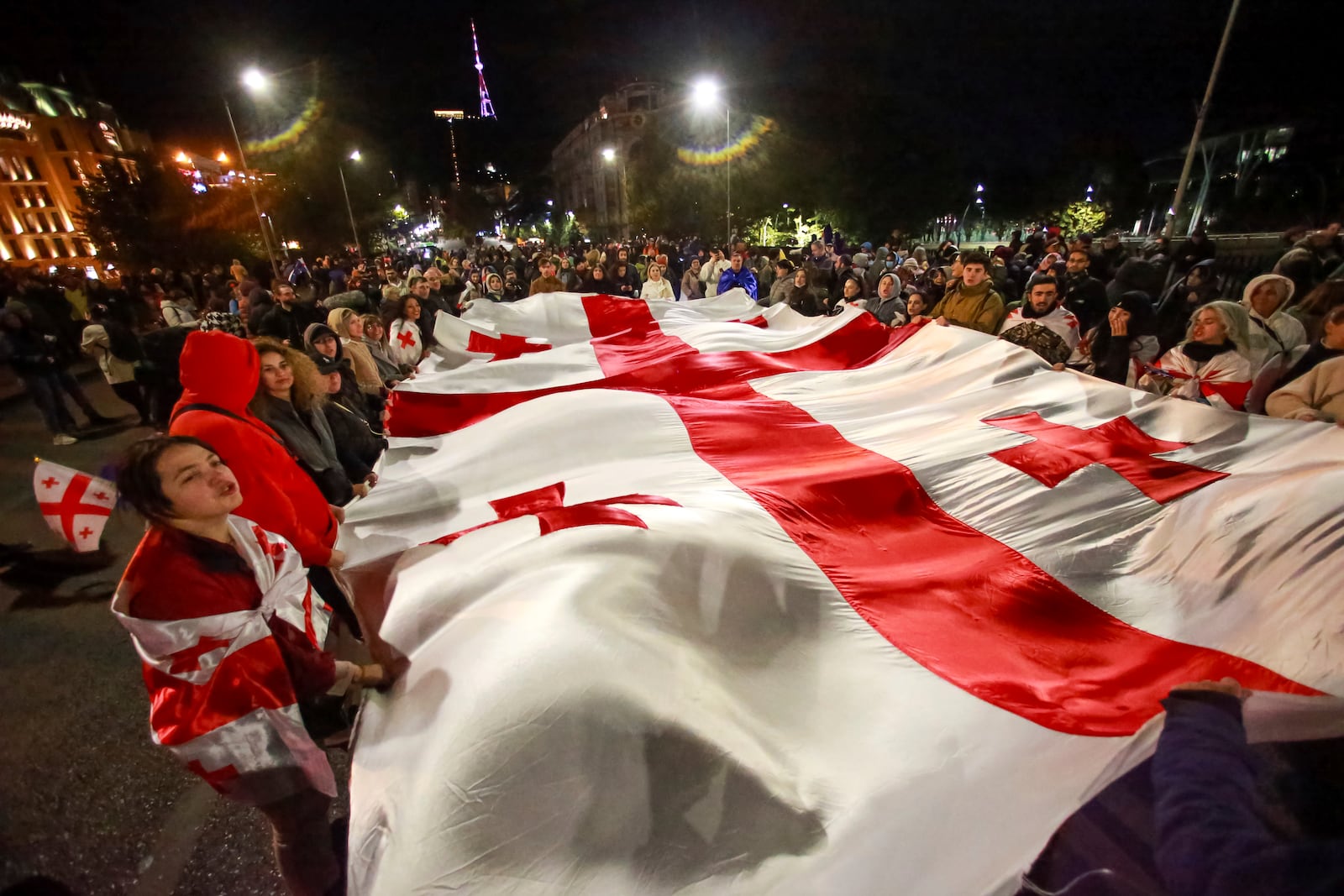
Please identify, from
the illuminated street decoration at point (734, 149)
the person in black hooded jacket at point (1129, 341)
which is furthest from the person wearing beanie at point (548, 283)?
the illuminated street decoration at point (734, 149)

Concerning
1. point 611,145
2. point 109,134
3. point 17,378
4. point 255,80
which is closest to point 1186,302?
point 17,378

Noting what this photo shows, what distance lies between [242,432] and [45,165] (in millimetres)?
69107

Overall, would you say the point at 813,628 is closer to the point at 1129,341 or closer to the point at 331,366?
the point at 331,366

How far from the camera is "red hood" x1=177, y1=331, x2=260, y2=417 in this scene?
228cm

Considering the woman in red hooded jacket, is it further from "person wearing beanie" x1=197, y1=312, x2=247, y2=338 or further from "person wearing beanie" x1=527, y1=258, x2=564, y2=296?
"person wearing beanie" x1=527, y1=258, x2=564, y2=296

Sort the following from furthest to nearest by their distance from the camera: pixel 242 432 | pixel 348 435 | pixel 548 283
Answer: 1. pixel 548 283
2. pixel 348 435
3. pixel 242 432

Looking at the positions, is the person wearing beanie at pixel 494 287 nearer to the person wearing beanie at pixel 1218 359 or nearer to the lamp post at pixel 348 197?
the person wearing beanie at pixel 1218 359

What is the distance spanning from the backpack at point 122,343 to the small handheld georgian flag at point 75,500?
646cm

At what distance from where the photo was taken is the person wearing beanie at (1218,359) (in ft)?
10.7

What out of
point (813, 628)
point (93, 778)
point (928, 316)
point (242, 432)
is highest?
point (242, 432)

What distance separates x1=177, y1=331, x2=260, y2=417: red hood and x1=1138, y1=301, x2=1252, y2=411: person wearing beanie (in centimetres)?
473

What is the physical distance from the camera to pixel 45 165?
46.5m

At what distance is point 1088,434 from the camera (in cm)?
301

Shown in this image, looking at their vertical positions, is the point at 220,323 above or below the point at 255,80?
below
